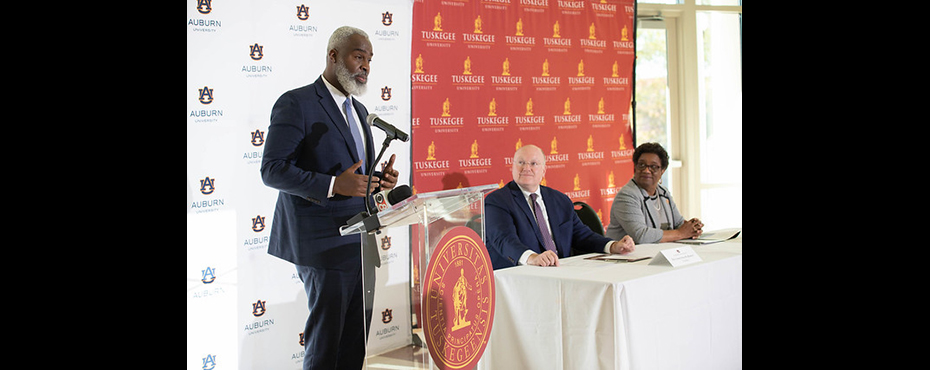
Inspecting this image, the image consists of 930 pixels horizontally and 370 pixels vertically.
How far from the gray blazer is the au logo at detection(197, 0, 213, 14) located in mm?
2481

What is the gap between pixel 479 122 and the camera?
15.4 ft

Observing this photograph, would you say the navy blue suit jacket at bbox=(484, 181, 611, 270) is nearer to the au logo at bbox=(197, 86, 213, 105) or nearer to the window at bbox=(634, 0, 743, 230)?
the au logo at bbox=(197, 86, 213, 105)

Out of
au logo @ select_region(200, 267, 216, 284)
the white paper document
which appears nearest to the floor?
au logo @ select_region(200, 267, 216, 284)

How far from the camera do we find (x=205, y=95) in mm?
3461

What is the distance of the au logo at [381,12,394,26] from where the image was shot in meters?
4.08

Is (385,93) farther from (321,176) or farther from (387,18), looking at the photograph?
→ (321,176)

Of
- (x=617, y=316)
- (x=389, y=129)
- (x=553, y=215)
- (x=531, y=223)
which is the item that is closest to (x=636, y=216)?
(x=553, y=215)

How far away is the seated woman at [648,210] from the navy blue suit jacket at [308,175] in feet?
5.07

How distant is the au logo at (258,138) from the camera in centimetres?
361

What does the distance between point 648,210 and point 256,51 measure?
95.0 inches

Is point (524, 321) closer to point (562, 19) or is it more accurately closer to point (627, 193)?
point (627, 193)
